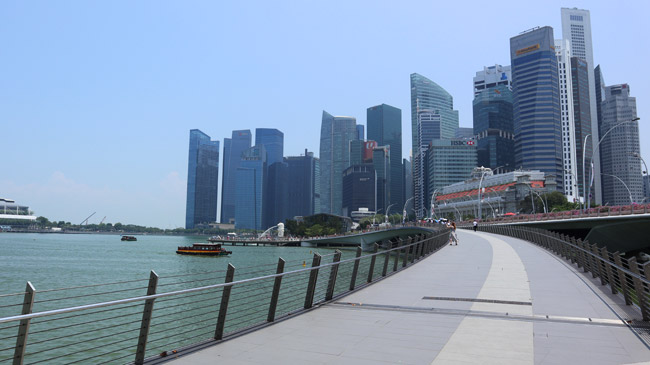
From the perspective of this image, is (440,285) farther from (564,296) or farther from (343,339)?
(343,339)

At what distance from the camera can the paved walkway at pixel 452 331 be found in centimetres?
641

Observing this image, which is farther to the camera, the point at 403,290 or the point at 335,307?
the point at 403,290

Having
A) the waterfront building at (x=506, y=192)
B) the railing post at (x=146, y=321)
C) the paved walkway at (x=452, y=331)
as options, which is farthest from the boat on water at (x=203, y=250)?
the waterfront building at (x=506, y=192)

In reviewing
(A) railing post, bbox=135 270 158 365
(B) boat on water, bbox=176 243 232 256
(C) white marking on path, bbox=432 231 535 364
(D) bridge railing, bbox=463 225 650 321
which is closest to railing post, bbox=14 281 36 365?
(A) railing post, bbox=135 270 158 365

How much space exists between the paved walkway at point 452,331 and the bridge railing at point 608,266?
51cm

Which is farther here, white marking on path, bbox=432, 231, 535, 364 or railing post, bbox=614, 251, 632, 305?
railing post, bbox=614, 251, 632, 305

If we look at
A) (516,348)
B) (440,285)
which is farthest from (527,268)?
(516,348)

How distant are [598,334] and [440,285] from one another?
6277mm

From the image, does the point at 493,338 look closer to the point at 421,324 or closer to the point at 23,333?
the point at 421,324

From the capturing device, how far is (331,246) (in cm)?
13850

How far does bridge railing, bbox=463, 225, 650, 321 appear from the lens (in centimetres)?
880

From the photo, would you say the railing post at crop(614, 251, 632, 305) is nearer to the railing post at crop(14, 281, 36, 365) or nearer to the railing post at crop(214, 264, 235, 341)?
the railing post at crop(214, 264, 235, 341)

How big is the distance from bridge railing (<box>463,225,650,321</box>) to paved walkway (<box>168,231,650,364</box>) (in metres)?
0.51

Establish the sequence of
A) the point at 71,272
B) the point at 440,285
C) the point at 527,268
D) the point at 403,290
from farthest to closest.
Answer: the point at 71,272 → the point at 527,268 → the point at 440,285 → the point at 403,290
